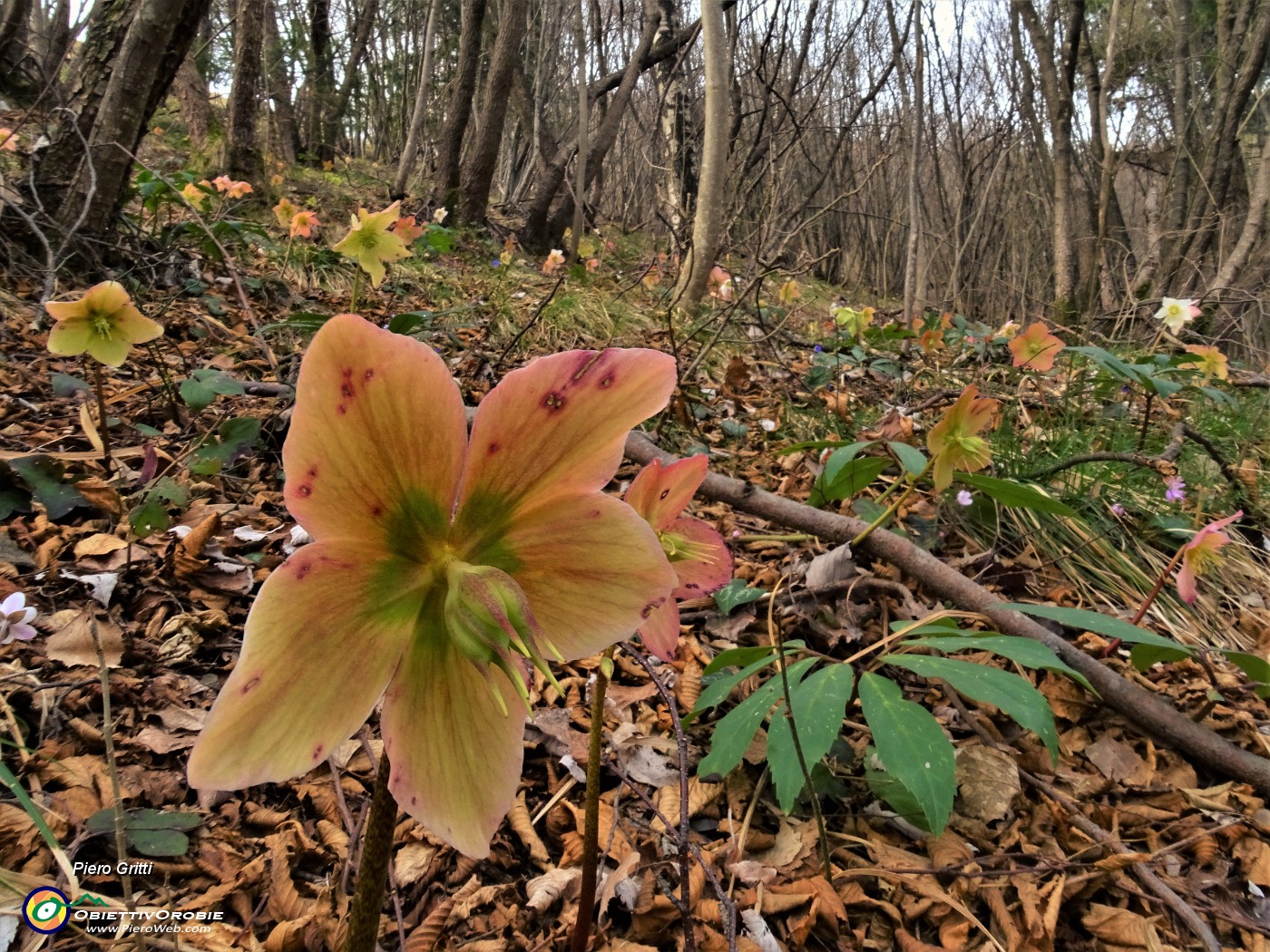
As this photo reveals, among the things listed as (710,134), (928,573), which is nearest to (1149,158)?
(710,134)

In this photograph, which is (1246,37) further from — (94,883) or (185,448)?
(94,883)

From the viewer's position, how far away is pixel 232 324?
277 cm

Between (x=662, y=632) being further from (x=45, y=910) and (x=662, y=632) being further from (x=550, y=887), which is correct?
(x=45, y=910)

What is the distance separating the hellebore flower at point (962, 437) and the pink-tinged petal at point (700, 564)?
0.70 m

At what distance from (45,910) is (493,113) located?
632cm

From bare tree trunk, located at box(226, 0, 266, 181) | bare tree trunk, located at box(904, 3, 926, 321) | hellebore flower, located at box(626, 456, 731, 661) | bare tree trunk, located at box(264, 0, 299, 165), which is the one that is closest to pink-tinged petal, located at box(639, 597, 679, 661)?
hellebore flower, located at box(626, 456, 731, 661)

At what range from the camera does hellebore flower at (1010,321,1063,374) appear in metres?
2.39

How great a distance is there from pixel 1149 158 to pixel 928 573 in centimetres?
1096

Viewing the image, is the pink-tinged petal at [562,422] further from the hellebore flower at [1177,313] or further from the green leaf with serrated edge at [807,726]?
the hellebore flower at [1177,313]

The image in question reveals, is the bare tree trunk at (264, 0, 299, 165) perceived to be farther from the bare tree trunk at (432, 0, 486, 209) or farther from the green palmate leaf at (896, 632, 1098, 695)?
the green palmate leaf at (896, 632, 1098, 695)

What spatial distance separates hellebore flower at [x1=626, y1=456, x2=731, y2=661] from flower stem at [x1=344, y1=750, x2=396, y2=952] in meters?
0.21

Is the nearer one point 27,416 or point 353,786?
point 353,786

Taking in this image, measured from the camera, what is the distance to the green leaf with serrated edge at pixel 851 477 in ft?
4.96

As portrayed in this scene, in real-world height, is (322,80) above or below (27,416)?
above
